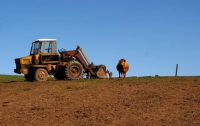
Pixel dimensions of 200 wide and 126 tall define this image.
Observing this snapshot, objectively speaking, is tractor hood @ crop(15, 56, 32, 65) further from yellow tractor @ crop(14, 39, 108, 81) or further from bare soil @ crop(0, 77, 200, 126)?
bare soil @ crop(0, 77, 200, 126)

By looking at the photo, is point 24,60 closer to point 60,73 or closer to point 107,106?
point 60,73

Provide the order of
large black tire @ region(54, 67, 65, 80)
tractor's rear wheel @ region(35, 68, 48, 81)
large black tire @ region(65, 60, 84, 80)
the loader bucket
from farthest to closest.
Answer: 1. the loader bucket
2. large black tire @ region(54, 67, 65, 80)
3. large black tire @ region(65, 60, 84, 80)
4. tractor's rear wheel @ region(35, 68, 48, 81)

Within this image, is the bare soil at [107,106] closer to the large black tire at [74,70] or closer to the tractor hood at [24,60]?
the tractor hood at [24,60]

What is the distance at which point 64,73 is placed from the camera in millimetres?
32406

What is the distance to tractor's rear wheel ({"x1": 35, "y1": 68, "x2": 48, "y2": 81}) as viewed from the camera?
1219 inches

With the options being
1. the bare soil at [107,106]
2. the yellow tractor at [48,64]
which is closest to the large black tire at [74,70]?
the yellow tractor at [48,64]

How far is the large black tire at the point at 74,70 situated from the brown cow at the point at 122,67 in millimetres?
2825

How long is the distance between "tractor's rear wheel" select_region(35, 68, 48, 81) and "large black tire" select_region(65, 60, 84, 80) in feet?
5.05

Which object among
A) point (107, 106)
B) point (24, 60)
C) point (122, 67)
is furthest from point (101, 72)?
point (107, 106)

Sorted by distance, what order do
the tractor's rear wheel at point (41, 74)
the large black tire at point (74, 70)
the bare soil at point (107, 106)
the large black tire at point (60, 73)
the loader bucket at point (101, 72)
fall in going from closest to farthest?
the bare soil at point (107, 106)
the tractor's rear wheel at point (41, 74)
the large black tire at point (74, 70)
the large black tire at point (60, 73)
the loader bucket at point (101, 72)

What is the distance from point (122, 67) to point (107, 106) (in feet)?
49.1

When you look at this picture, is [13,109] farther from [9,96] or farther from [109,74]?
[109,74]

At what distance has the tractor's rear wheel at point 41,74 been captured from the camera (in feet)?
102

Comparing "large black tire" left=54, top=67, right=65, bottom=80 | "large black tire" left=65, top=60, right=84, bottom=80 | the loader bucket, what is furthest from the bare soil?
the loader bucket
